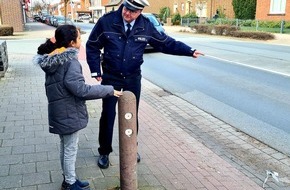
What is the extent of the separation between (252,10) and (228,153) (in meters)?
35.3

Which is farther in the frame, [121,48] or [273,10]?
[273,10]

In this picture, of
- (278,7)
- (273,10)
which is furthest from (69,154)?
(273,10)

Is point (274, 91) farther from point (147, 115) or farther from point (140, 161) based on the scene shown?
point (140, 161)

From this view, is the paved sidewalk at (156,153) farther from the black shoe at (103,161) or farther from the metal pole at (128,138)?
the metal pole at (128,138)

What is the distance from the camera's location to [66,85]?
3074 mm

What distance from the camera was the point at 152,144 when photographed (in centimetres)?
489

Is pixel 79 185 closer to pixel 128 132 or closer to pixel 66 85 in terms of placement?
pixel 128 132

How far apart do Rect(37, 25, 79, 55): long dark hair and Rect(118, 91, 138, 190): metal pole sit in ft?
2.26

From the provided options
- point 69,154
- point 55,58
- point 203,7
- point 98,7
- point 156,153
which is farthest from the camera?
point 98,7

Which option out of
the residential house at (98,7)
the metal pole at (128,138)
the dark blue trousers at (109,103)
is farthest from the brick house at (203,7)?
the metal pole at (128,138)

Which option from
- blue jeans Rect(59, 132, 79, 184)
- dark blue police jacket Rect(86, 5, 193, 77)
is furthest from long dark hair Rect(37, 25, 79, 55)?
blue jeans Rect(59, 132, 79, 184)

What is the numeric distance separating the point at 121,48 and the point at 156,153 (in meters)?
1.59

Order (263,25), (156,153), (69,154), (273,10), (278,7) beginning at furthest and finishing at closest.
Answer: (273,10) → (278,7) → (263,25) → (156,153) → (69,154)

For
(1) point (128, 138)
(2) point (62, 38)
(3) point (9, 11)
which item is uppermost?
(3) point (9, 11)
